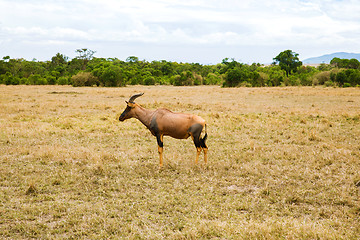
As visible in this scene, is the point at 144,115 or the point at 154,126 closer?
the point at 154,126

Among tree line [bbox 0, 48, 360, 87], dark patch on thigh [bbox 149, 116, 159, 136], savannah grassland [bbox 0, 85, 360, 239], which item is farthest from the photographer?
tree line [bbox 0, 48, 360, 87]

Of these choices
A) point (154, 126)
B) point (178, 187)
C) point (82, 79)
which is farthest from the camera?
point (82, 79)

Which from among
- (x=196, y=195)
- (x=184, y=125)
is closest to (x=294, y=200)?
(x=196, y=195)

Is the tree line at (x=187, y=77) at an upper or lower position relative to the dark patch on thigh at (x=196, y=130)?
upper

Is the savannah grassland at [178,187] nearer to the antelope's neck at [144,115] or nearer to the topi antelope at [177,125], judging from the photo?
the topi antelope at [177,125]

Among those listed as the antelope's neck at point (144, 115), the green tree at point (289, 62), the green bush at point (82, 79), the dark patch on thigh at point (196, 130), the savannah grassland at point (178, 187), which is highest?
the green tree at point (289, 62)

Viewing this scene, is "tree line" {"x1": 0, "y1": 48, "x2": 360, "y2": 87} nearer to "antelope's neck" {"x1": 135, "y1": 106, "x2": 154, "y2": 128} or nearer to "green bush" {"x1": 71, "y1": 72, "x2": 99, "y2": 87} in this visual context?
"green bush" {"x1": 71, "y1": 72, "x2": 99, "y2": 87}

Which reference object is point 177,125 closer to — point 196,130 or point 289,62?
point 196,130

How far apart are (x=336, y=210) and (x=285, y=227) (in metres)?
1.51

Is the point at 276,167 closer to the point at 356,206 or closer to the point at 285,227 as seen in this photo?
the point at 356,206

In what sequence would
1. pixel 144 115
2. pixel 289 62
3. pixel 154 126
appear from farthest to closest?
pixel 289 62 < pixel 144 115 < pixel 154 126

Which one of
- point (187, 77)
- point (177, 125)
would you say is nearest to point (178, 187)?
point (177, 125)

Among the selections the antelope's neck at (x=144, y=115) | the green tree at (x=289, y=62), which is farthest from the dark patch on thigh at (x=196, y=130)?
the green tree at (x=289, y=62)

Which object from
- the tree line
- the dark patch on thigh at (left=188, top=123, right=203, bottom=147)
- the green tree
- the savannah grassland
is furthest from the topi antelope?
the green tree
